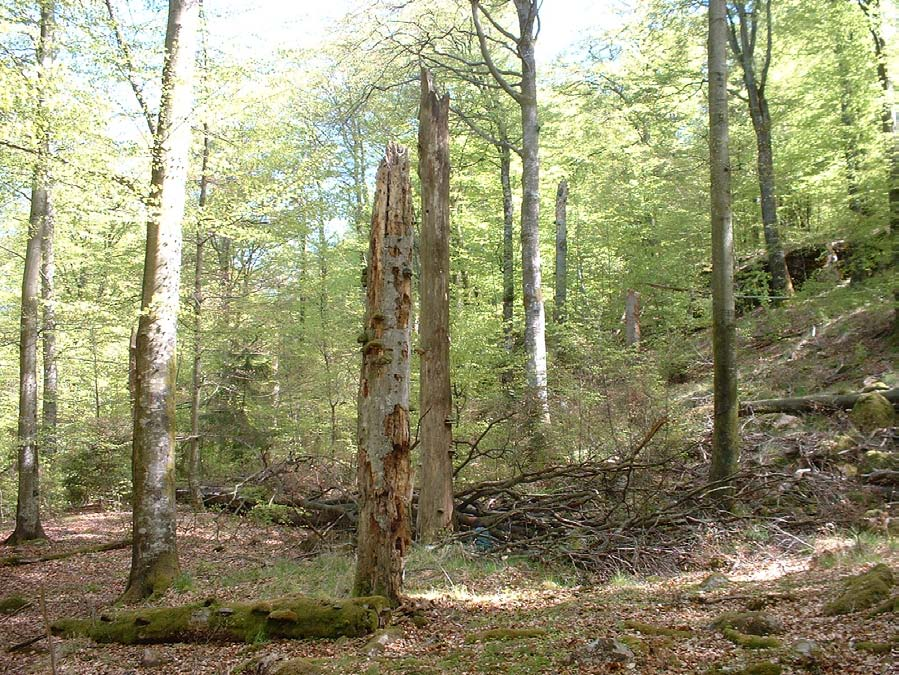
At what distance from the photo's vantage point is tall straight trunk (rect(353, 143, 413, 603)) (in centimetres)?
546

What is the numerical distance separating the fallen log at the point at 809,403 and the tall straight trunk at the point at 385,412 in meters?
7.99

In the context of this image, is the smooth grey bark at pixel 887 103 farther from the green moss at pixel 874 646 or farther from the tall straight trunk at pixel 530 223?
the green moss at pixel 874 646

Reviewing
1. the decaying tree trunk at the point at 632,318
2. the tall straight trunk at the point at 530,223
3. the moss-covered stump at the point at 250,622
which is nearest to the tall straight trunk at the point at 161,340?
the moss-covered stump at the point at 250,622

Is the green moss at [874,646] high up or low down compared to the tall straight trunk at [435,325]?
down

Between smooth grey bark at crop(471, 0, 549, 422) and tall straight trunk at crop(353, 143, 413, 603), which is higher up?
smooth grey bark at crop(471, 0, 549, 422)

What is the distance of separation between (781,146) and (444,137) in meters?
15.4

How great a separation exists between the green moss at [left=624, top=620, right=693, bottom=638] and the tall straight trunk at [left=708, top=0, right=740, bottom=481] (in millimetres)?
4081

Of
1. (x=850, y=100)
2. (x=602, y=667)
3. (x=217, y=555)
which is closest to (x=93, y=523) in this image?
(x=217, y=555)

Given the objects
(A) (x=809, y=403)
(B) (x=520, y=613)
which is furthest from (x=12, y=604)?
(A) (x=809, y=403)

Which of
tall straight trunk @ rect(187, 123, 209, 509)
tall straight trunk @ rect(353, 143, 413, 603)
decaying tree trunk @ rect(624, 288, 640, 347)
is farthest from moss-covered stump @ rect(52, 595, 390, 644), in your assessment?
decaying tree trunk @ rect(624, 288, 640, 347)

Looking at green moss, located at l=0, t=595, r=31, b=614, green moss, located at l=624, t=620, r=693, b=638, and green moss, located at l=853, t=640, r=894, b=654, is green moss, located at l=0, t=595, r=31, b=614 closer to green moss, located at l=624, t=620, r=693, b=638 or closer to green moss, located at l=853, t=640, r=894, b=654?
green moss, located at l=624, t=620, r=693, b=638

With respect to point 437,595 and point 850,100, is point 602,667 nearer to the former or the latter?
point 437,595

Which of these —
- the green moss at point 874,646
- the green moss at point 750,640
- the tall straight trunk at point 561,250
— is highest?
the tall straight trunk at point 561,250

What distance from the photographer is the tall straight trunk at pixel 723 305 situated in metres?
8.09
